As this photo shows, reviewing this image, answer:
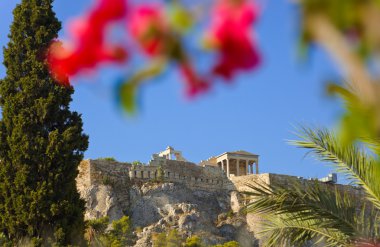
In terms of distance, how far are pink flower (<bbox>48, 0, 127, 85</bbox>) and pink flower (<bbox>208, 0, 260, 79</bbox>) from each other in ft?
0.46

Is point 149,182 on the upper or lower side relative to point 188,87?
upper

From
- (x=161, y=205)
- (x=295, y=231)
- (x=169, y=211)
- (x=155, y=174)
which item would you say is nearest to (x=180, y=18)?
(x=295, y=231)

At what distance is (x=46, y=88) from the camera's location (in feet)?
68.6

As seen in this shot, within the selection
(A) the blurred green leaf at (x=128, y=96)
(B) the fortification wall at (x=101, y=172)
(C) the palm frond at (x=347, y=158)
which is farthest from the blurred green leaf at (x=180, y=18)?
(B) the fortification wall at (x=101, y=172)

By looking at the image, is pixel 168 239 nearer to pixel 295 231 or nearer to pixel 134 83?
pixel 295 231

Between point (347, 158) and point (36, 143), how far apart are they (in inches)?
538

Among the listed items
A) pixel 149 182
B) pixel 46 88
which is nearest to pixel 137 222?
pixel 149 182

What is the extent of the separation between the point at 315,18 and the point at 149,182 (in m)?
34.1

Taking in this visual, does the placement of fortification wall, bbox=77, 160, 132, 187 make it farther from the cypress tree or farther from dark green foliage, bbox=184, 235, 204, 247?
the cypress tree

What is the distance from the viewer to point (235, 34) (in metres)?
0.97

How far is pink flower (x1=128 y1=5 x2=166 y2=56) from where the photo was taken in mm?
992

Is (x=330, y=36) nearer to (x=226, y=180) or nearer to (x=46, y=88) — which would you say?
(x=46, y=88)

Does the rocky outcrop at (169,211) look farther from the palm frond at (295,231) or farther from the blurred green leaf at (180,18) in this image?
the blurred green leaf at (180,18)

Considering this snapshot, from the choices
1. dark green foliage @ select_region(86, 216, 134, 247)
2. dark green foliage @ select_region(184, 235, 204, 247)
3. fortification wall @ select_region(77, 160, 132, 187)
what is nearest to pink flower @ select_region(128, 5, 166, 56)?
dark green foliage @ select_region(86, 216, 134, 247)
